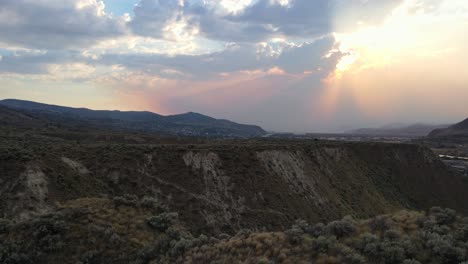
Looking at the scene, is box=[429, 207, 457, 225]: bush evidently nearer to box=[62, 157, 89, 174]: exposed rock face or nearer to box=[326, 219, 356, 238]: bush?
box=[326, 219, 356, 238]: bush

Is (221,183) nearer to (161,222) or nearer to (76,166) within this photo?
(76,166)

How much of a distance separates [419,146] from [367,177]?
25.2 metres

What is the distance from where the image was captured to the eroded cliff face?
93.7 feet

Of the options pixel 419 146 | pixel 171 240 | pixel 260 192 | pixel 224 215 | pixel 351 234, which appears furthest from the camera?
pixel 419 146

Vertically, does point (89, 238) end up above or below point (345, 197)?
above

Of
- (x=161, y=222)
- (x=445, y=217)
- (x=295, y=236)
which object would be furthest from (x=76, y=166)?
(x=445, y=217)

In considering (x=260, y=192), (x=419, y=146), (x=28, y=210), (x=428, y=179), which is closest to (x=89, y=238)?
(x=28, y=210)

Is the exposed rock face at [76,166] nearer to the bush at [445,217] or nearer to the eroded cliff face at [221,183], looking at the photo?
the eroded cliff face at [221,183]

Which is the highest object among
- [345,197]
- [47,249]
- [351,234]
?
[351,234]

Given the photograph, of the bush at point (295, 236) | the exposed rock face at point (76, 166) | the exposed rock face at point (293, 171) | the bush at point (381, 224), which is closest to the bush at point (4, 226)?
the bush at point (295, 236)

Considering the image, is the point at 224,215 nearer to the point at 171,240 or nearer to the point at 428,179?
the point at 171,240

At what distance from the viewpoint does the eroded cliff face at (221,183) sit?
28.6 m

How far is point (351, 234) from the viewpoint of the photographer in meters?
14.0

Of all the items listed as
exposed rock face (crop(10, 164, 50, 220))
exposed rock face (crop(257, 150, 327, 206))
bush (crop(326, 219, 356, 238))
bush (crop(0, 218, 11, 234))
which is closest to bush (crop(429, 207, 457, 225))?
bush (crop(326, 219, 356, 238))
